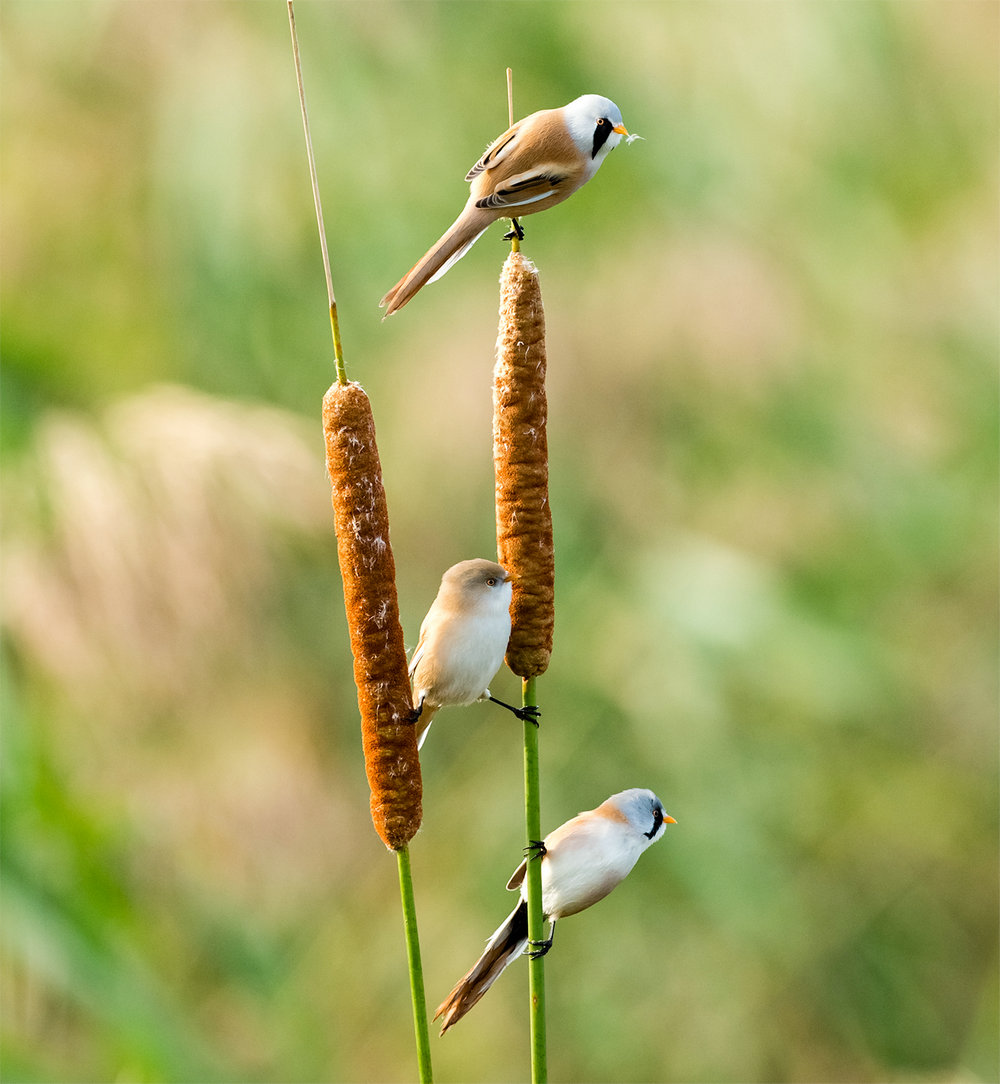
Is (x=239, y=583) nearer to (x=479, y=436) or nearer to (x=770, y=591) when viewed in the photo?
(x=479, y=436)

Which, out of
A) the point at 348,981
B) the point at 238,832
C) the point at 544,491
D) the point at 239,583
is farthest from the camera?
the point at 348,981

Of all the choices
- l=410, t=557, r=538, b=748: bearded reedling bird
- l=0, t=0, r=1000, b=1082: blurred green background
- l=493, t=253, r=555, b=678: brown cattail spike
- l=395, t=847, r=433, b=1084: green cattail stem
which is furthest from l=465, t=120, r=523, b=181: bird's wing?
l=0, t=0, r=1000, b=1082: blurred green background

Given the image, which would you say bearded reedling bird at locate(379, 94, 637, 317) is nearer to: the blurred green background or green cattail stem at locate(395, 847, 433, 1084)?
green cattail stem at locate(395, 847, 433, 1084)

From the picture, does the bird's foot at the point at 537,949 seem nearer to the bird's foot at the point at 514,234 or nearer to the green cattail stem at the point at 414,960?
the green cattail stem at the point at 414,960

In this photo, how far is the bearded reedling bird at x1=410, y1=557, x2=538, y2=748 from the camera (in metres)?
0.50

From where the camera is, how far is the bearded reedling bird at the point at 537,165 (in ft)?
1.82

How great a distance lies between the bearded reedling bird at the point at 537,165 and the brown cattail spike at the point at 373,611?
0.50ft

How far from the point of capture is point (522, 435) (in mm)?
478

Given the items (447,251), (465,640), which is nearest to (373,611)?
(465,640)

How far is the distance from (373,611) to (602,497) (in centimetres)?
192

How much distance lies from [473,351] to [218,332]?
0.49 m

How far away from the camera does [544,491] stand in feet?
1.58

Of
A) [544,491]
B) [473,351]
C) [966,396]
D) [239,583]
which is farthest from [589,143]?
[966,396]

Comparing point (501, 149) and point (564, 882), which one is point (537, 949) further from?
point (501, 149)
